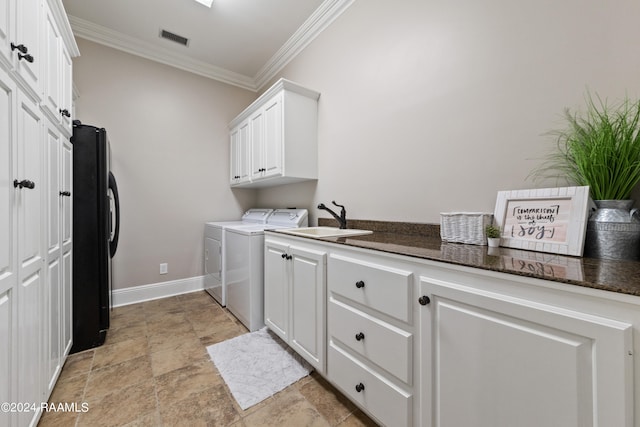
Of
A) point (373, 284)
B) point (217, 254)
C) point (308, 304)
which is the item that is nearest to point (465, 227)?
point (373, 284)

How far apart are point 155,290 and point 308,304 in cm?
230

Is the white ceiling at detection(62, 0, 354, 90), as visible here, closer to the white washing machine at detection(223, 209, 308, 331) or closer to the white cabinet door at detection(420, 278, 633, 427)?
the white washing machine at detection(223, 209, 308, 331)

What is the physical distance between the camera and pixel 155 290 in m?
2.90

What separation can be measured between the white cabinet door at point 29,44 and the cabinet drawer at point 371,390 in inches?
74.2

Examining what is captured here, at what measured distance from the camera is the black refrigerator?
70.5 inches

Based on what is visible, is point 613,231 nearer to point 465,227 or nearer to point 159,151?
point 465,227

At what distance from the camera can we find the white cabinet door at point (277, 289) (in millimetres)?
1755

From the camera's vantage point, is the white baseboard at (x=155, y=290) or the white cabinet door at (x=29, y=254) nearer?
the white cabinet door at (x=29, y=254)

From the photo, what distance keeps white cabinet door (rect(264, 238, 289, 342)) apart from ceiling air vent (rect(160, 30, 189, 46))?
2477 mm

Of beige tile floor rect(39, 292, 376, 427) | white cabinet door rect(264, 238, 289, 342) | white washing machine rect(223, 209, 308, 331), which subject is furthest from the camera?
white washing machine rect(223, 209, 308, 331)

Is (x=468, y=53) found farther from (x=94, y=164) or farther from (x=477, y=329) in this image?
(x=94, y=164)

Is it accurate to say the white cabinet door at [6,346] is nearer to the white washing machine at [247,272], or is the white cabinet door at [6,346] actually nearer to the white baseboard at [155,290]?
the white washing machine at [247,272]

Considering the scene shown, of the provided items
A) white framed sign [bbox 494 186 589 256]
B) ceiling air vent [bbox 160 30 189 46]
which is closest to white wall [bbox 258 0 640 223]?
white framed sign [bbox 494 186 589 256]

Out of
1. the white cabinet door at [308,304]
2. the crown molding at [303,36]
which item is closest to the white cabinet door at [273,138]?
the crown molding at [303,36]
